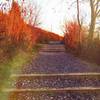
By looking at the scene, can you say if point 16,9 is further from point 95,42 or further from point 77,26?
point 77,26

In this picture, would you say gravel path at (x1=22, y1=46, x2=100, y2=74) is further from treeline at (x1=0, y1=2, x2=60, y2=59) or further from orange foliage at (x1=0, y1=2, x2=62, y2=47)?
orange foliage at (x1=0, y1=2, x2=62, y2=47)

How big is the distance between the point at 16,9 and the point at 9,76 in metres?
8.07

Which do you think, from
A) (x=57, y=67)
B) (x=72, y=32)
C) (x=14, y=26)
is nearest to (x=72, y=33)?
(x=72, y=32)

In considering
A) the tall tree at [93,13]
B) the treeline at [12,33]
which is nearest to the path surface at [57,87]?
the treeline at [12,33]

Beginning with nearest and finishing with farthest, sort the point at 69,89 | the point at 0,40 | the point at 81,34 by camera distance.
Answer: the point at 69,89, the point at 0,40, the point at 81,34

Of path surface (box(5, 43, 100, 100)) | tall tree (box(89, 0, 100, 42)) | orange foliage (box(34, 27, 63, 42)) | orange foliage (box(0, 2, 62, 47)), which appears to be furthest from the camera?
orange foliage (box(34, 27, 63, 42))

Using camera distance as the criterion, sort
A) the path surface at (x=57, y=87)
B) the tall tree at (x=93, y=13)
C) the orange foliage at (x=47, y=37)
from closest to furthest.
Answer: the path surface at (x=57, y=87) → the tall tree at (x=93, y=13) → the orange foliage at (x=47, y=37)

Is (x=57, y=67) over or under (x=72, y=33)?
under

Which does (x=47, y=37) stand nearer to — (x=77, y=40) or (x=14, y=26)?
(x=77, y=40)

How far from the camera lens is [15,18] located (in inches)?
570

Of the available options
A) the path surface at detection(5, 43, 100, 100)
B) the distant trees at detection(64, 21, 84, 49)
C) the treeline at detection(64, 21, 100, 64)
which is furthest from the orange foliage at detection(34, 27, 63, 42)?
the path surface at detection(5, 43, 100, 100)

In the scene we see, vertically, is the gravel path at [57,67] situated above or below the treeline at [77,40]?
below

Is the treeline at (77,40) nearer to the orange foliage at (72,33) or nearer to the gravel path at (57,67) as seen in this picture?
the orange foliage at (72,33)

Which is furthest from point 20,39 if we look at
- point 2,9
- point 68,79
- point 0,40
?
point 68,79
